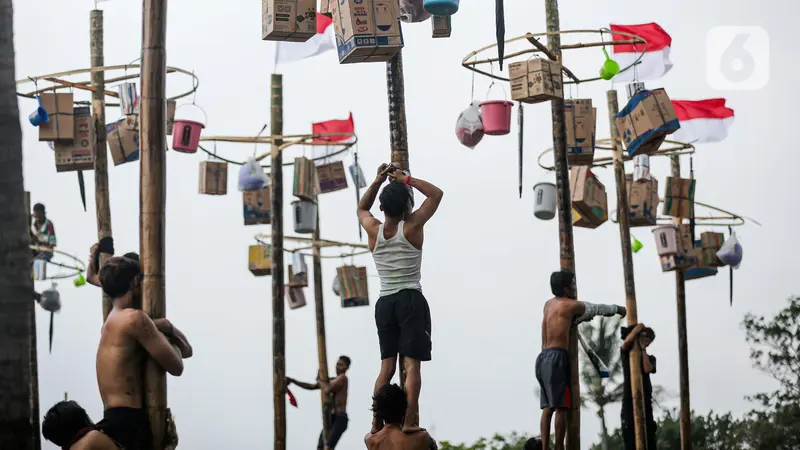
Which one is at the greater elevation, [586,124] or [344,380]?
[586,124]

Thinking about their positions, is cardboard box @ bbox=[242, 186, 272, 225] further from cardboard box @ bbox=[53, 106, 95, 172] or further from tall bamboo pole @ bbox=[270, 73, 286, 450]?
cardboard box @ bbox=[53, 106, 95, 172]

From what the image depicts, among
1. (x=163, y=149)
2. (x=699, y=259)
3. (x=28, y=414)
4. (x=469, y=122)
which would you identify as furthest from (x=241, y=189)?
(x=28, y=414)

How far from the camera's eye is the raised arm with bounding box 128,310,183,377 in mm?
6863

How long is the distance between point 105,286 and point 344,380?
12.8m

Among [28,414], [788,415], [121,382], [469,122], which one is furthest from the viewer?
[788,415]

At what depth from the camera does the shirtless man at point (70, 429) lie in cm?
679

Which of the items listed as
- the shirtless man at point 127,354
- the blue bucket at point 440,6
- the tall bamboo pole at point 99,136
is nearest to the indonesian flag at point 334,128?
the tall bamboo pole at point 99,136

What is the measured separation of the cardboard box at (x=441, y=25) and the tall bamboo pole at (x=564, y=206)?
10.0 feet

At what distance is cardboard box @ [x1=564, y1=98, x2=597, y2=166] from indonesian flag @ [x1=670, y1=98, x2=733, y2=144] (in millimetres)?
4769

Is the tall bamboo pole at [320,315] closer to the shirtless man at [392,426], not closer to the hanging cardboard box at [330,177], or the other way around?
the hanging cardboard box at [330,177]

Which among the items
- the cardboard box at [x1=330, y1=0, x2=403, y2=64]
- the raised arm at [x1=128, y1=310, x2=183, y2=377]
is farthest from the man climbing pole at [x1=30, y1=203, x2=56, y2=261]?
the raised arm at [x1=128, y1=310, x2=183, y2=377]

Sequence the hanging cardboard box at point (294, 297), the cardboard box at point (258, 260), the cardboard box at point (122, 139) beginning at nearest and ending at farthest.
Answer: the cardboard box at point (122, 139) → the cardboard box at point (258, 260) → the hanging cardboard box at point (294, 297)

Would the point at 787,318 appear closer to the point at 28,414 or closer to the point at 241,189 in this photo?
the point at 241,189

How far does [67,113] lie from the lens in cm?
1488
